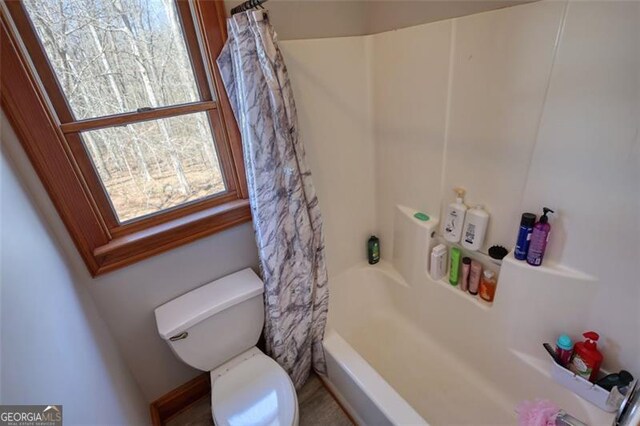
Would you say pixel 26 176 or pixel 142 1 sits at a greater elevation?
pixel 142 1

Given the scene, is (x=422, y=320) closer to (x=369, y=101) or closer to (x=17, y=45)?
(x=369, y=101)

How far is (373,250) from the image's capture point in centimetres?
198

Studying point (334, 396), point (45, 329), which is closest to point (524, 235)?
point (334, 396)

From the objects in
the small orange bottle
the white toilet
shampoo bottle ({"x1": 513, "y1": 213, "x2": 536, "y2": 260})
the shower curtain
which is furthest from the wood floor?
shampoo bottle ({"x1": 513, "y1": 213, "x2": 536, "y2": 260})

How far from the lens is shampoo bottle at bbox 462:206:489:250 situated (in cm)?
134

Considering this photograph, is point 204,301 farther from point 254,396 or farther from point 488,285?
point 488,285

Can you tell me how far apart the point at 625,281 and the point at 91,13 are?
199 cm

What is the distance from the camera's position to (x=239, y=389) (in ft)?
4.18

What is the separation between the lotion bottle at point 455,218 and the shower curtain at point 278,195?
639 millimetres

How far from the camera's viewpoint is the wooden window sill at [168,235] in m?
1.15

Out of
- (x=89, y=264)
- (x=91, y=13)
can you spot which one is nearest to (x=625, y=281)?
(x=89, y=264)

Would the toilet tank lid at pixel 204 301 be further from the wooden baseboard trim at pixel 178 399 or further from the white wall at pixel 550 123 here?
the white wall at pixel 550 123

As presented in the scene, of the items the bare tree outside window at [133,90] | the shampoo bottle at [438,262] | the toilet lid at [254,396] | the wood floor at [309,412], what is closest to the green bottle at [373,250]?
the shampoo bottle at [438,262]

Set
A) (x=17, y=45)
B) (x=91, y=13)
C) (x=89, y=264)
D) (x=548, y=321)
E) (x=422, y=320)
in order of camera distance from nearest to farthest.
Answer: (x=17, y=45)
(x=91, y=13)
(x=89, y=264)
(x=548, y=321)
(x=422, y=320)
